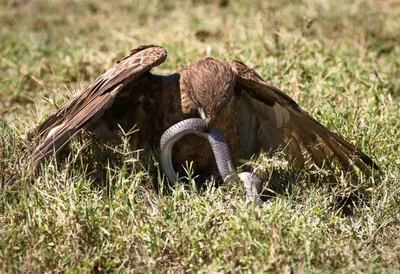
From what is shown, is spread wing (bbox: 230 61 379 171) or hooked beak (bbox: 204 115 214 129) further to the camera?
spread wing (bbox: 230 61 379 171)

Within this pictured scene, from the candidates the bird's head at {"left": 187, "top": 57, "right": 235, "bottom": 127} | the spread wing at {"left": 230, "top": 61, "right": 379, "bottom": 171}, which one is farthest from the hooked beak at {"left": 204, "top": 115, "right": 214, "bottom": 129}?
the spread wing at {"left": 230, "top": 61, "right": 379, "bottom": 171}

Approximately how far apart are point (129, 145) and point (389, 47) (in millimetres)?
3536

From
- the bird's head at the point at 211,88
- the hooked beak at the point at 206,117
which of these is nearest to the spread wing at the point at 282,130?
the bird's head at the point at 211,88

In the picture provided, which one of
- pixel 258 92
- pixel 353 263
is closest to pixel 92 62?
pixel 258 92

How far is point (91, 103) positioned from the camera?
14.5ft

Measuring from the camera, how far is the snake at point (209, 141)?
15.0 ft

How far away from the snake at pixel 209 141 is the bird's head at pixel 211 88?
7 centimetres

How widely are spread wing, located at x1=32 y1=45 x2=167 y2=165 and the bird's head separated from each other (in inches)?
10.7

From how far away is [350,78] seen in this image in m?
6.24

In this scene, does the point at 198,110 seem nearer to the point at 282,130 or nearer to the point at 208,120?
the point at 208,120

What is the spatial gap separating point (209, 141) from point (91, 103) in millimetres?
746

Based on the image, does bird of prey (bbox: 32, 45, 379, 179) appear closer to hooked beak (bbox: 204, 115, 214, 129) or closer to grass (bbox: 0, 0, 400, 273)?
hooked beak (bbox: 204, 115, 214, 129)

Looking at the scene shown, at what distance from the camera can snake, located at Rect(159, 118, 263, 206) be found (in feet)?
15.0

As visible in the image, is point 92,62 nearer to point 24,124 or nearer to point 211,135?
point 24,124
